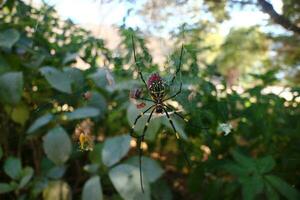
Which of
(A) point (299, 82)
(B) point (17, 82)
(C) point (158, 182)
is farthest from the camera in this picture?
(A) point (299, 82)

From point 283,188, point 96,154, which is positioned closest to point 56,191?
point 96,154

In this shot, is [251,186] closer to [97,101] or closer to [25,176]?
[97,101]

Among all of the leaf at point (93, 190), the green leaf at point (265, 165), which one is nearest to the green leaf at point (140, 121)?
the leaf at point (93, 190)

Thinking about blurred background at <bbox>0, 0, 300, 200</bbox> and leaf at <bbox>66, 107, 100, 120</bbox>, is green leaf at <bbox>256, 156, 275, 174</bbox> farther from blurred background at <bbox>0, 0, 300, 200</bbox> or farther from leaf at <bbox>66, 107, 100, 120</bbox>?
leaf at <bbox>66, 107, 100, 120</bbox>

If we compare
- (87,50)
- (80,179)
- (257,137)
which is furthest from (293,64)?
(80,179)

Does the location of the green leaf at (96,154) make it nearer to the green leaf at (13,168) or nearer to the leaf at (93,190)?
the leaf at (93,190)

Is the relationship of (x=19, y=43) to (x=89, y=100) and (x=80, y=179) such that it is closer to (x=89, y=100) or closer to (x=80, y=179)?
(x=89, y=100)
